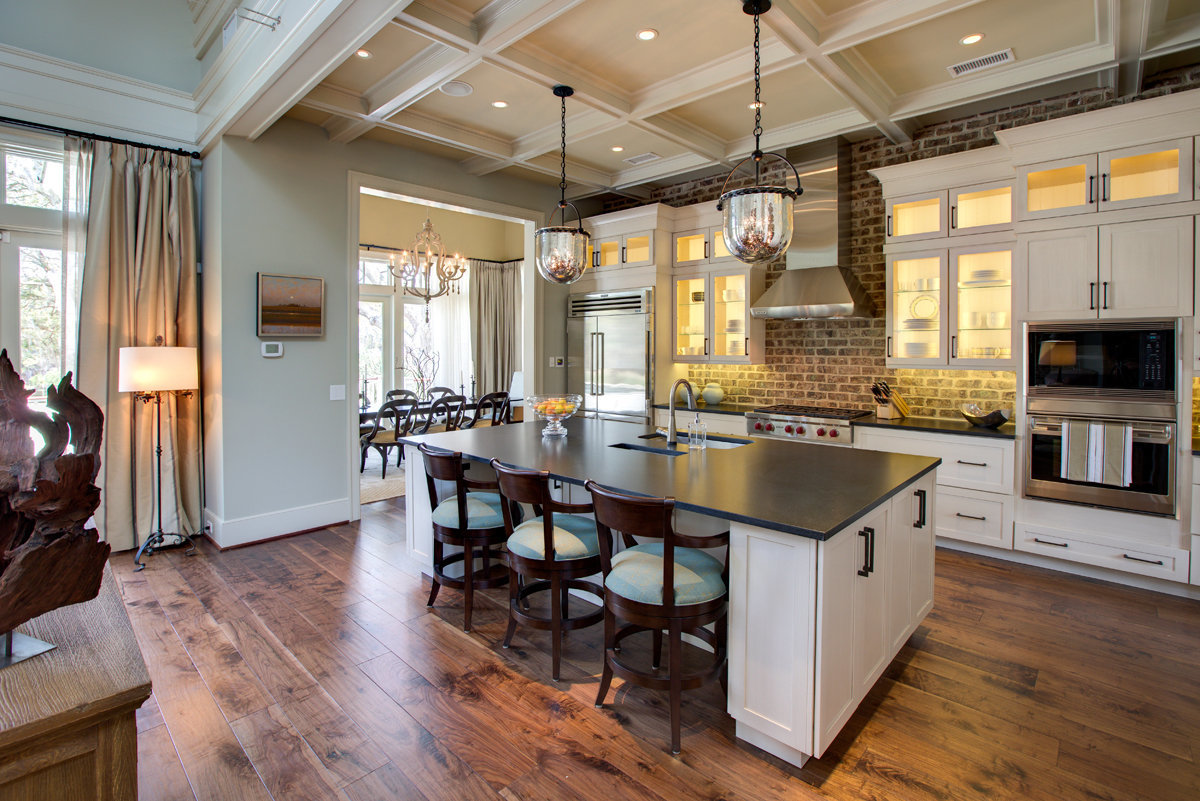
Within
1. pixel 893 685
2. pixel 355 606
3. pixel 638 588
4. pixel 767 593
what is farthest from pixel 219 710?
pixel 893 685

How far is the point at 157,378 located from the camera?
3.90 m

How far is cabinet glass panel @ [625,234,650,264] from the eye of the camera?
5844mm

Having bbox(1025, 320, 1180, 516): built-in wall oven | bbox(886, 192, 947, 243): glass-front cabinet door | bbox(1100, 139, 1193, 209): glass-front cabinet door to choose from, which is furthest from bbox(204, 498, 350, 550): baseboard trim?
bbox(1100, 139, 1193, 209): glass-front cabinet door

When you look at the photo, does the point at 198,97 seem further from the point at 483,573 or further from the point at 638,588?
the point at 638,588

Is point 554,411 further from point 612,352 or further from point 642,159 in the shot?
point 642,159

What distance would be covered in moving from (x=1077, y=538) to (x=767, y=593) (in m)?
2.91

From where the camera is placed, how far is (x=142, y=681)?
4.06ft

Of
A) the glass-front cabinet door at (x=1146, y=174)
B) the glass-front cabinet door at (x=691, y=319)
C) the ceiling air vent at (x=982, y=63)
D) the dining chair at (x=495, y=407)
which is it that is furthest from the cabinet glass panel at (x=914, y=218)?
the dining chair at (x=495, y=407)

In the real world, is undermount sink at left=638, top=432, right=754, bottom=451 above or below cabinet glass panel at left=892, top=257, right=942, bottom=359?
below

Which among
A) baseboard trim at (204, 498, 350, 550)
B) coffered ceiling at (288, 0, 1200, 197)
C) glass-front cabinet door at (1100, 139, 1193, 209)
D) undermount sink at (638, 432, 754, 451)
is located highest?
coffered ceiling at (288, 0, 1200, 197)

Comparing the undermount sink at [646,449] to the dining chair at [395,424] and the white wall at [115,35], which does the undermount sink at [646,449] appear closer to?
the dining chair at [395,424]

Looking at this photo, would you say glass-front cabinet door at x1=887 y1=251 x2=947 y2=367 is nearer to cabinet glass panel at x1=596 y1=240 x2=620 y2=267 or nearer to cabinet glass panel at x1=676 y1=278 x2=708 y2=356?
cabinet glass panel at x1=676 y1=278 x2=708 y2=356

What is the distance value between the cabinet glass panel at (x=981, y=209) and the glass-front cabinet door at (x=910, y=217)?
0.61ft

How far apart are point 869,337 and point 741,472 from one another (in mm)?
2938
